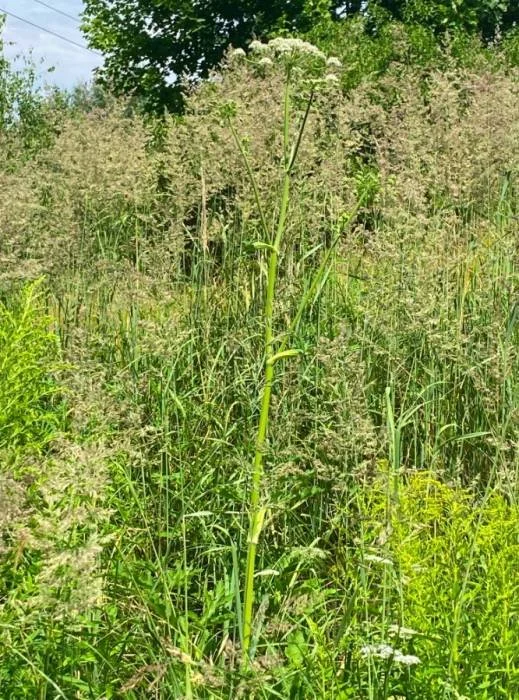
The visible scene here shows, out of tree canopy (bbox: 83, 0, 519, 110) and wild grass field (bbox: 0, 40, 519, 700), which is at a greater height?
tree canopy (bbox: 83, 0, 519, 110)

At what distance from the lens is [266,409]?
75.1 inches

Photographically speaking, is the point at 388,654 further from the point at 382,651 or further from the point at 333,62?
the point at 333,62

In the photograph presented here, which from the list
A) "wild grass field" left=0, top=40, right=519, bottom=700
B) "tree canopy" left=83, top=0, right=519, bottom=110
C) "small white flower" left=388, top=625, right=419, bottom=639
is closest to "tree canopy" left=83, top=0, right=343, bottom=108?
"tree canopy" left=83, top=0, right=519, bottom=110

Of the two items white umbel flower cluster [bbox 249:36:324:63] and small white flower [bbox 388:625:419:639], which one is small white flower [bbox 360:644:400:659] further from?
white umbel flower cluster [bbox 249:36:324:63]

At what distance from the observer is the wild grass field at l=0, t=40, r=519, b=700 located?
74.5 inches

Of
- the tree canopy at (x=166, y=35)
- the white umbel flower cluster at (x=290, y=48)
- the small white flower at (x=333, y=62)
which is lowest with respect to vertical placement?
the white umbel flower cluster at (x=290, y=48)

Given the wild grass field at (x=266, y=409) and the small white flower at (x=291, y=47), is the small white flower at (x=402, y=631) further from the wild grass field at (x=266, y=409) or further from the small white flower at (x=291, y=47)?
the small white flower at (x=291, y=47)

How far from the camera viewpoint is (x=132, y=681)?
1.63 metres

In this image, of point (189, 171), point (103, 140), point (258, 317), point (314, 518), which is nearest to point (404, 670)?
point (314, 518)

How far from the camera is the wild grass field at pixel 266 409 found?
1.89 meters

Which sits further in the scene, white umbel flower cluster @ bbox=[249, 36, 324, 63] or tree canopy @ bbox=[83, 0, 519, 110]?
tree canopy @ bbox=[83, 0, 519, 110]

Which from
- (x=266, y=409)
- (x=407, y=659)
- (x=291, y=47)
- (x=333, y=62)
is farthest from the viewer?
(x=333, y=62)

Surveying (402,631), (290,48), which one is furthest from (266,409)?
(290,48)

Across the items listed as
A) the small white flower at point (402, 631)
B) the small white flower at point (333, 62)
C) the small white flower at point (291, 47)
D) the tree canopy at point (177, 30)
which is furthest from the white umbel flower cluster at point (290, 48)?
the tree canopy at point (177, 30)
